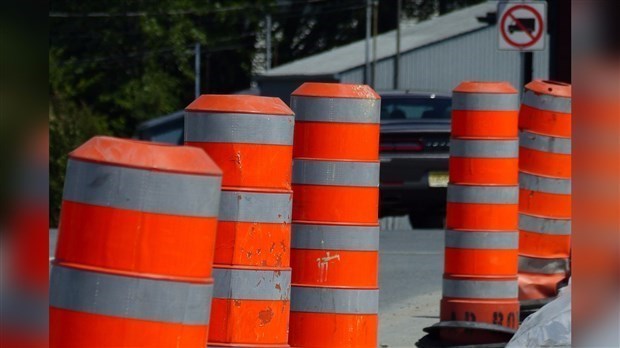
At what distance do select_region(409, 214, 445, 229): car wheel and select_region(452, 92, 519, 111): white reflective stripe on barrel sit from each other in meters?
8.71

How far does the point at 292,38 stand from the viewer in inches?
2453

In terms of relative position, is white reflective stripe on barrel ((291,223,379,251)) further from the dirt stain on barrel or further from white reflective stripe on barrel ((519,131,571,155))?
white reflective stripe on barrel ((519,131,571,155))

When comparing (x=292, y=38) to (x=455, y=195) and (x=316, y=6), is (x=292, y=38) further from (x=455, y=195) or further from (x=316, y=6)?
(x=455, y=195)

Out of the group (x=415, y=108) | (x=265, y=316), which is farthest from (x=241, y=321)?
(x=415, y=108)

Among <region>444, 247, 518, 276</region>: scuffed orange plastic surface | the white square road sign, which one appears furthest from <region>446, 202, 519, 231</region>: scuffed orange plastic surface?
the white square road sign

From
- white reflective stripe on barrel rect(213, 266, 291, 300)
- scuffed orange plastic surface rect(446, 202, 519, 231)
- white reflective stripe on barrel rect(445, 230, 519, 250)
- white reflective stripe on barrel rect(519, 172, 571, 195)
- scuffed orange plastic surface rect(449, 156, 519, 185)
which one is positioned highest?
scuffed orange plastic surface rect(449, 156, 519, 185)

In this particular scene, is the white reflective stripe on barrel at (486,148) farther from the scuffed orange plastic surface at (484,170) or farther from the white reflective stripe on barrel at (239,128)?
the white reflective stripe on barrel at (239,128)

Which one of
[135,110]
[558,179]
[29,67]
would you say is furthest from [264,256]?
[135,110]

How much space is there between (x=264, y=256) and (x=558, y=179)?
11.9 feet

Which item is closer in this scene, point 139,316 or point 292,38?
point 139,316

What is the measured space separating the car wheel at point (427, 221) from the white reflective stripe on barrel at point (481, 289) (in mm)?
8554

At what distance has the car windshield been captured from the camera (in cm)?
1656

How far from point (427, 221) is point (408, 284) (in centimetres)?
626

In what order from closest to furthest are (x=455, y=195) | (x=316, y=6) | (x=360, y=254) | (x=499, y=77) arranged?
(x=360, y=254), (x=455, y=195), (x=499, y=77), (x=316, y=6)
